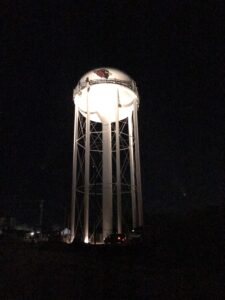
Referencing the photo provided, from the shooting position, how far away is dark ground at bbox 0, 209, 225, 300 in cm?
A: 822

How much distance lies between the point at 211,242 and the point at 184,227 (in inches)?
135

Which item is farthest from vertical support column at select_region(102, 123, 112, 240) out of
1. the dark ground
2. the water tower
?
the dark ground

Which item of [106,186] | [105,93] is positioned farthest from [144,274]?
[105,93]

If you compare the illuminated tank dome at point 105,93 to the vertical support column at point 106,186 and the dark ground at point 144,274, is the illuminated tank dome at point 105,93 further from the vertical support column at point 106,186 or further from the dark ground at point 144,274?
the dark ground at point 144,274

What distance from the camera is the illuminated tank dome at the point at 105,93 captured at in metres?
26.4

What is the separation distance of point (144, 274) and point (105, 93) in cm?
1889

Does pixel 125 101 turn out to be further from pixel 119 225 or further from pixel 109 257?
pixel 109 257

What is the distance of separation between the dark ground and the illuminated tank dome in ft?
40.0

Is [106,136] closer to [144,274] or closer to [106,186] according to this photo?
[106,186]

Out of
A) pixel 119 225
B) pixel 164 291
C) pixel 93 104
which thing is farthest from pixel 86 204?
pixel 164 291

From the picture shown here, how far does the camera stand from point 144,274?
35.9 feet

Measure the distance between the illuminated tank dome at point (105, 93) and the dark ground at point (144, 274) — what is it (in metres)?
12.2

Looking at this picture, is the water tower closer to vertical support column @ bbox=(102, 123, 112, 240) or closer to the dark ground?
vertical support column @ bbox=(102, 123, 112, 240)

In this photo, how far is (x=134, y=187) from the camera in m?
27.2
